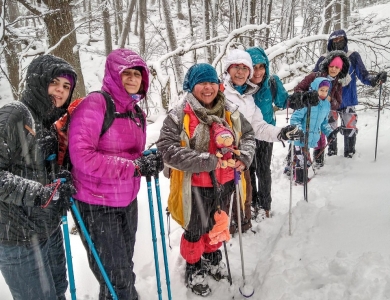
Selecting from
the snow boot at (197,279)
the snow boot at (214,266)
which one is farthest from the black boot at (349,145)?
the snow boot at (197,279)

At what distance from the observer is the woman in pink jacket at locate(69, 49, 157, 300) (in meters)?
2.13

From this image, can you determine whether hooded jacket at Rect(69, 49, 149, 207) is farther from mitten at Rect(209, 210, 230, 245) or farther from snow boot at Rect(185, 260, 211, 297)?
snow boot at Rect(185, 260, 211, 297)

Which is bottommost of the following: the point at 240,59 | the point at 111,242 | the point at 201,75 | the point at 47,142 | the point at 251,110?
the point at 111,242

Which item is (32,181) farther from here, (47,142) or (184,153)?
(184,153)

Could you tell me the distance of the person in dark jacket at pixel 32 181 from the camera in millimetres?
1850

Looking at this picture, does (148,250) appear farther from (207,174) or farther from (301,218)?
(301,218)

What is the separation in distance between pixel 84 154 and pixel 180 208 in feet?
3.76

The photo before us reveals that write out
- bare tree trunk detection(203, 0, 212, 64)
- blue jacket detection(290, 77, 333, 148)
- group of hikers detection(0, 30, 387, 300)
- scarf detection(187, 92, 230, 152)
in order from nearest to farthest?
group of hikers detection(0, 30, 387, 300) → scarf detection(187, 92, 230, 152) → blue jacket detection(290, 77, 333, 148) → bare tree trunk detection(203, 0, 212, 64)

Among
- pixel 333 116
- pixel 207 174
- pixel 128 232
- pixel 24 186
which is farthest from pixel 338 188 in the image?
pixel 24 186

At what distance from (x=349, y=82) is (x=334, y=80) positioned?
0.51 m

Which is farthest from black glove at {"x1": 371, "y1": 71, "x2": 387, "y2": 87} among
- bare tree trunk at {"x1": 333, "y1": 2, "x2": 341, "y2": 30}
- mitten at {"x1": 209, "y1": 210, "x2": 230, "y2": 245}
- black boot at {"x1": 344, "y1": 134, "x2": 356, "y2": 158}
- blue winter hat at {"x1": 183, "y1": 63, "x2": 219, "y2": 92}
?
bare tree trunk at {"x1": 333, "y1": 2, "x2": 341, "y2": 30}

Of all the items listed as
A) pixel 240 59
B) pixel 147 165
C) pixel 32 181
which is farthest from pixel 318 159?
pixel 32 181

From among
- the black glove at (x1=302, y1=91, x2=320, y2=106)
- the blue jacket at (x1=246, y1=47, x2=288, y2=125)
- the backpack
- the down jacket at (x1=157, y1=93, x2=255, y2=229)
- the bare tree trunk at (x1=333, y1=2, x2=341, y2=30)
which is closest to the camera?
the backpack

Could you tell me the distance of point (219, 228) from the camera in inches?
112
